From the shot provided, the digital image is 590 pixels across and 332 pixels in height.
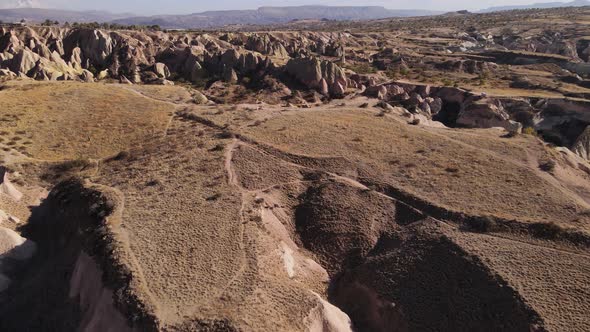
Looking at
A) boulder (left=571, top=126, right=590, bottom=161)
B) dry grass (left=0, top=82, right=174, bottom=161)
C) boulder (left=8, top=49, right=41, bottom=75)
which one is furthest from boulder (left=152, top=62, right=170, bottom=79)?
boulder (left=571, top=126, right=590, bottom=161)

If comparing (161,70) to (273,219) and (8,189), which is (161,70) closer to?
(8,189)

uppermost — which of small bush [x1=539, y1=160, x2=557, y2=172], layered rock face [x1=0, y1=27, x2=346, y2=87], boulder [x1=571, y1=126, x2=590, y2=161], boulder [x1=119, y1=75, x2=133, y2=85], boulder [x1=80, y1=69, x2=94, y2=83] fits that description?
layered rock face [x1=0, y1=27, x2=346, y2=87]

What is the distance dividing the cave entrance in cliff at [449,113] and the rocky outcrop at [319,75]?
48.5 ft

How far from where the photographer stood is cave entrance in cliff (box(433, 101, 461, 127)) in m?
63.4

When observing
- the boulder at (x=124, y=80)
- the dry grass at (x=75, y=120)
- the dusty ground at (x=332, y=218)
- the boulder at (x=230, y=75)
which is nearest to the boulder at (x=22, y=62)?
the boulder at (x=124, y=80)

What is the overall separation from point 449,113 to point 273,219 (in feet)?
157

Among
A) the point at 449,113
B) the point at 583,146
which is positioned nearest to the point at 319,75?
the point at 449,113

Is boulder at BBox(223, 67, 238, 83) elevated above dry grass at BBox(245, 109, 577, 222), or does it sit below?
above

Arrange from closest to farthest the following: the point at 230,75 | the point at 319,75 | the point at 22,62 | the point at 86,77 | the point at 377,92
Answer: the point at 22,62, the point at 377,92, the point at 319,75, the point at 86,77, the point at 230,75

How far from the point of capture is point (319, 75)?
65.2m

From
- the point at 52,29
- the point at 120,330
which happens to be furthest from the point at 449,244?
the point at 52,29

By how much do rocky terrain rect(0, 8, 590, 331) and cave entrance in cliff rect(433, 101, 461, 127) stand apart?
17.0m

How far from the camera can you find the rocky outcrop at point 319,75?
64875 mm

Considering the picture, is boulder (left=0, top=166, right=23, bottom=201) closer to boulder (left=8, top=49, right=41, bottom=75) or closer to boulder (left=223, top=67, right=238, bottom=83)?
boulder (left=8, top=49, right=41, bottom=75)
